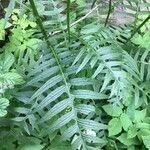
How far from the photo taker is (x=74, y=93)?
1.59 metres

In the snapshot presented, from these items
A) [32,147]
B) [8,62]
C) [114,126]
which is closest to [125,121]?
[114,126]

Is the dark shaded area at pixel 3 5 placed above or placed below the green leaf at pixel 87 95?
above

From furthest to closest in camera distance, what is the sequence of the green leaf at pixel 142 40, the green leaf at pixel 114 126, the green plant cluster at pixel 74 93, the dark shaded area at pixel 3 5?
the dark shaded area at pixel 3 5, the green leaf at pixel 142 40, the green leaf at pixel 114 126, the green plant cluster at pixel 74 93

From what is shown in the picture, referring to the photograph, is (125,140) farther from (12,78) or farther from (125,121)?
(12,78)

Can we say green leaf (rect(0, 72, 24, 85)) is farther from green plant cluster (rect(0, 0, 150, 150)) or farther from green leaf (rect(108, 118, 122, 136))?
green leaf (rect(108, 118, 122, 136))

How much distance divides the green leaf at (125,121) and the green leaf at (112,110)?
19 millimetres

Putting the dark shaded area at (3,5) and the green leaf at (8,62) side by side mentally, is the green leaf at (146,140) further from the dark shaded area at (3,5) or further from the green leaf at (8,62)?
the dark shaded area at (3,5)

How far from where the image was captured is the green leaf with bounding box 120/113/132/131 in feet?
5.54

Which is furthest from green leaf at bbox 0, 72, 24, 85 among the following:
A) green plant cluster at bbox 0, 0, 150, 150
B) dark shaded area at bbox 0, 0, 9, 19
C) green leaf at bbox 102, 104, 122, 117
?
dark shaded area at bbox 0, 0, 9, 19

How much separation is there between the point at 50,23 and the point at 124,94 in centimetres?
49

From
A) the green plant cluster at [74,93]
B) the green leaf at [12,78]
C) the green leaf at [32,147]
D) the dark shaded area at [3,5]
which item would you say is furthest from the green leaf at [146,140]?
the dark shaded area at [3,5]

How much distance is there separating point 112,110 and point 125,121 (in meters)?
0.07

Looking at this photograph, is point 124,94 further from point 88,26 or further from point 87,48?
point 88,26

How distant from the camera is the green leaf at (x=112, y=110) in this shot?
1.71m
